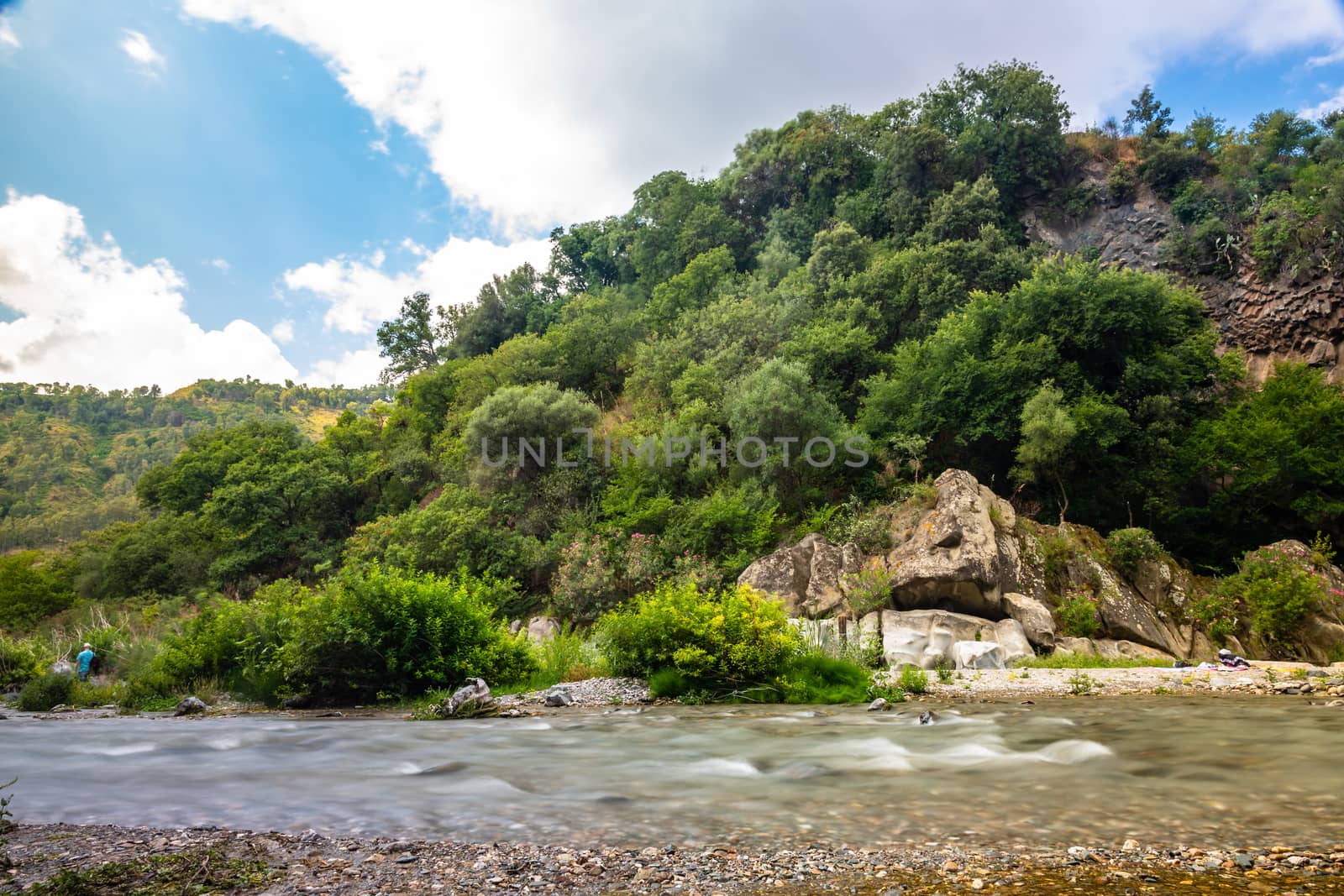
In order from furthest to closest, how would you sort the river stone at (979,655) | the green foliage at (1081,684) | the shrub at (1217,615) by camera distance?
the shrub at (1217,615) → the river stone at (979,655) → the green foliage at (1081,684)

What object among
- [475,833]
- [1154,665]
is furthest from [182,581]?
[1154,665]

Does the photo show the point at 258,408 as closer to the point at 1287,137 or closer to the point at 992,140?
the point at 992,140

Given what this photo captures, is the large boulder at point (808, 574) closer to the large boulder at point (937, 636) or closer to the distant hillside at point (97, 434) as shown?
the large boulder at point (937, 636)

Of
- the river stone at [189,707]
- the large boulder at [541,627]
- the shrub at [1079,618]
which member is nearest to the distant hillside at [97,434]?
the large boulder at [541,627]

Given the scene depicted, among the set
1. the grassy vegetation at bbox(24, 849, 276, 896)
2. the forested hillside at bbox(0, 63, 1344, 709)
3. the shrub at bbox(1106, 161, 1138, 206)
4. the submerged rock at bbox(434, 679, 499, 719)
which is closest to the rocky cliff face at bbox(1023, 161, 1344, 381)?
the shrub at bbox(1106, 161, 1138, 206)

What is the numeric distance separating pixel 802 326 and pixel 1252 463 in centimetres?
1910

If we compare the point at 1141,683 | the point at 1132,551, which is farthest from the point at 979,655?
the point at 1132,551

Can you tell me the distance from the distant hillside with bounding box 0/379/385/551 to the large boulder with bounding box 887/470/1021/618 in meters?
60.7

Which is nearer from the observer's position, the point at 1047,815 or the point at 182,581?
the point at 1047,815

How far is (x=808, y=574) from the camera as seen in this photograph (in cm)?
2120

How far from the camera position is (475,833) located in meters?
5.17

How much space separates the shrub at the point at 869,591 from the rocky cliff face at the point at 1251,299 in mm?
23165

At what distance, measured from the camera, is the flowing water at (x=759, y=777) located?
5051mm

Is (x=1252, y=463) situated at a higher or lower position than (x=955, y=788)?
higher
